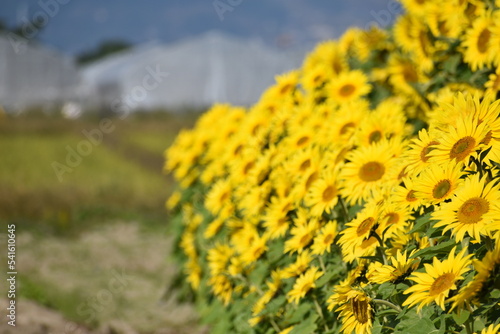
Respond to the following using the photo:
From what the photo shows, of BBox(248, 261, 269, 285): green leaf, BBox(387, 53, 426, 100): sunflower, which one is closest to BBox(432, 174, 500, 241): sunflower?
BBox(248, 261, 269, 285): green leaf

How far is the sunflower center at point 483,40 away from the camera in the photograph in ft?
8.21

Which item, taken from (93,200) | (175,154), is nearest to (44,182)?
(93,200)

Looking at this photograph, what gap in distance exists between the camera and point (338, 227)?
2197 mm

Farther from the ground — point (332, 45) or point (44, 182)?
point (44, 182)

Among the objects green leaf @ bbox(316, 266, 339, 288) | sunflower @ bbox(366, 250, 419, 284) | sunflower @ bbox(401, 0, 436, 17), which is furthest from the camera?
sunflower @ bbox(401, 0, 436, 17)

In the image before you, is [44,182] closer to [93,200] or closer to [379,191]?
[93,200]

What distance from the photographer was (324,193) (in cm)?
222

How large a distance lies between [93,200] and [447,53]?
867 cm

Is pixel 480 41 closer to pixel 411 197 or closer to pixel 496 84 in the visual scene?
pixel 496 84

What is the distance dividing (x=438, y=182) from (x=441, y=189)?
0.07 ft

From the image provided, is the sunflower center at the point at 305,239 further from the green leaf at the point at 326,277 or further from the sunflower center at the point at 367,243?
the sunflower center at the point at 367,243

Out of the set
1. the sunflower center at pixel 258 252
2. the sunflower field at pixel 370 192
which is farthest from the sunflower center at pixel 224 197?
the sunflower center at pixel 258 252

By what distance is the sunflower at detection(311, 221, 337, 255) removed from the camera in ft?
6.76

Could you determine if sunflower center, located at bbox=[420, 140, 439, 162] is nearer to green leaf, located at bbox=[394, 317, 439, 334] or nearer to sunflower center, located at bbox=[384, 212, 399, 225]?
sunflower center, located at bbox=[384, 212, 399, 225]
